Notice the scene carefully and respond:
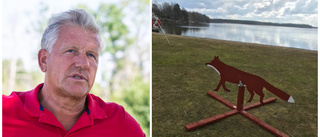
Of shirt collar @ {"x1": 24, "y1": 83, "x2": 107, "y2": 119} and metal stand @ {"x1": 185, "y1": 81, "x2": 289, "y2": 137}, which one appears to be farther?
metal stand @ {"x1": 185, "y1": 81, "x2": 289, "y2": 137}

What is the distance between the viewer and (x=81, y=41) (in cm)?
125

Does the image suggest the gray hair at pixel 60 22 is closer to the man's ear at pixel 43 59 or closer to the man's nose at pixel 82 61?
the man's ear at pixel 43 59

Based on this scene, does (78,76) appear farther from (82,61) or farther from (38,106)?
(38,106)

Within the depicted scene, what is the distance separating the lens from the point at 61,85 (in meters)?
1.24

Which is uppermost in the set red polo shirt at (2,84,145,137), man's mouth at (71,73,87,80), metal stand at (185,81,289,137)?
man's mouth at (71,73,87,80)

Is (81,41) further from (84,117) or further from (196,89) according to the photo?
(196,89)

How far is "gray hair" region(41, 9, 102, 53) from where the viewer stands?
122cm

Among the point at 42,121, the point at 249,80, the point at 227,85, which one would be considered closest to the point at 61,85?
the point at 42,121

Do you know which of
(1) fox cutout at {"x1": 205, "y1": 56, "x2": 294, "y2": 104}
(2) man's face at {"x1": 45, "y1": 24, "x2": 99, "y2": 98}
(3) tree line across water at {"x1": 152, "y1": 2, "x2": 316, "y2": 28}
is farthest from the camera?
(3) tree line across water at {"x1": 152, "y1": 2, "x2": 316, "y2": 28}

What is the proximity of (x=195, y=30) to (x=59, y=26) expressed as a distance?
7.19 m

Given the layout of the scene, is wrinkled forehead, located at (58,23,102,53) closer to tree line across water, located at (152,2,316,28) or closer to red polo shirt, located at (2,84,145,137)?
red polo shirt, located at (2,84,145,137)

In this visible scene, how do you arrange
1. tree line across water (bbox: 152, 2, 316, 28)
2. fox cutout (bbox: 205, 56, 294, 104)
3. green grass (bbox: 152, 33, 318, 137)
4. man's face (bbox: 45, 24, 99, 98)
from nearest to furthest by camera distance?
1. man's face (bbox: 45, 24, 99, 98)
2. fox cutout (bbox: 205, 56, 294, 104)
3. green grass (bbox: 152, 33, 318, 137)
4. tree line across water (bbox: 152, 2, 316, 28)

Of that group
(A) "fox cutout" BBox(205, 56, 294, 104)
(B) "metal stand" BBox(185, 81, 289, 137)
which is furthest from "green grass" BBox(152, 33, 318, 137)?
(A) "fox cutout" BBox(205, 56, 294, 104)

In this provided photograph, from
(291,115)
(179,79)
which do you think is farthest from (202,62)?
(291,115)
